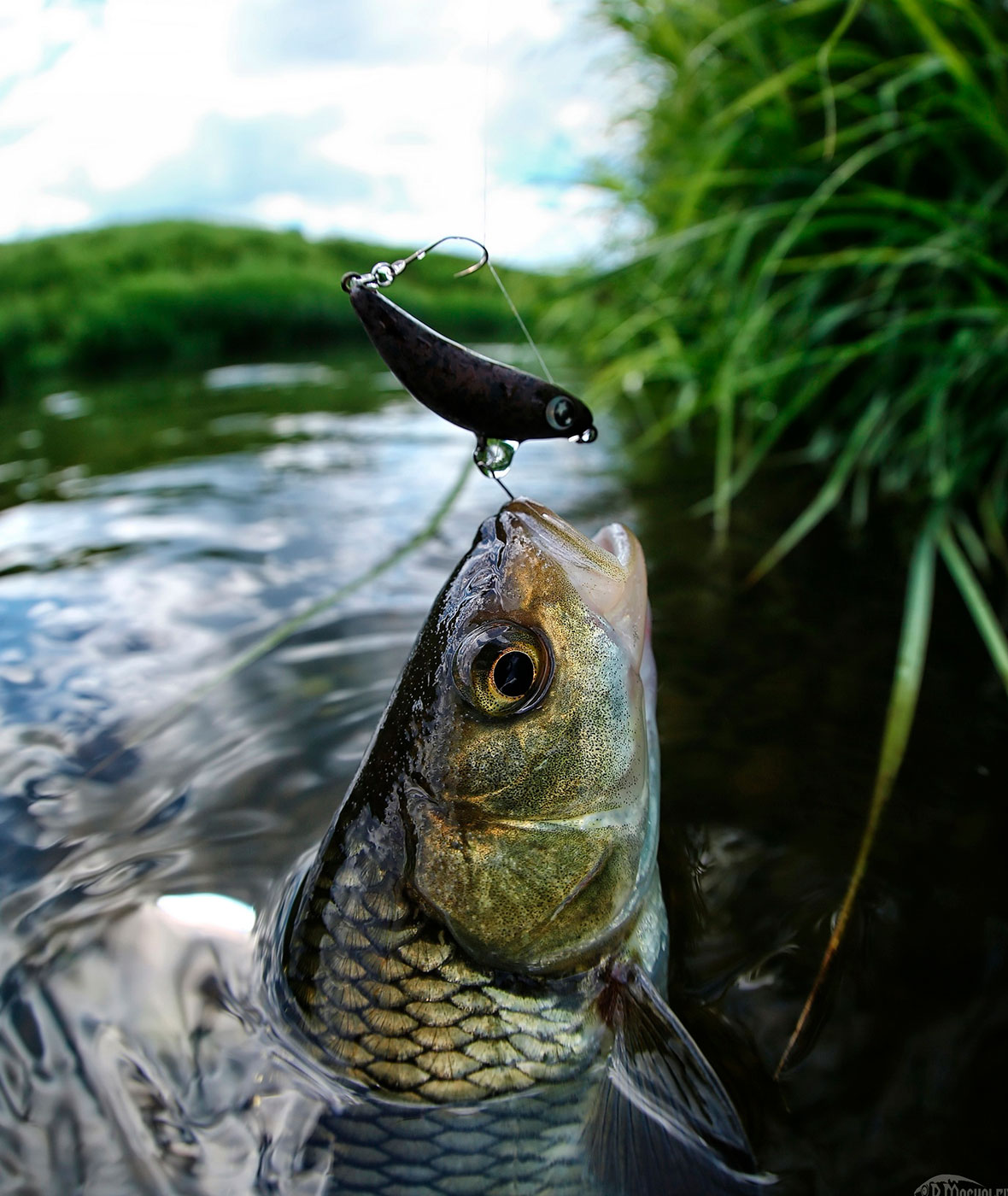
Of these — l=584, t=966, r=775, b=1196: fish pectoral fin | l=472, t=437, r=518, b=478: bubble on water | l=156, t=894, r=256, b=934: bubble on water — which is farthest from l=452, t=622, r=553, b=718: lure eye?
l=156, t=894, r=256, b=934: bubble on water

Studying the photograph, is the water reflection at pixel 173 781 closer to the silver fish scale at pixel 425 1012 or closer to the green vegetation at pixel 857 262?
the silver fish scale at pixel 425 1012

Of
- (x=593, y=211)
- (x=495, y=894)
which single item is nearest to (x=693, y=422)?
(x=593, y=211)

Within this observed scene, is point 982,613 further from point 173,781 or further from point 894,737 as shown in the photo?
point 173,781

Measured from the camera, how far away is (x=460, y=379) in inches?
45.2

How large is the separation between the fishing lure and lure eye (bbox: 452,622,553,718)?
26 centimetres

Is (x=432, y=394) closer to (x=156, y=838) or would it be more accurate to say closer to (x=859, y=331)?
(x=156, y=838)

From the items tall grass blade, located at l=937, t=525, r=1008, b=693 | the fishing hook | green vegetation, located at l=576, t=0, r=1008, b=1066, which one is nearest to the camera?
the fishing hook

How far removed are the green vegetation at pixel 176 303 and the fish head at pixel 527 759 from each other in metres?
10.4

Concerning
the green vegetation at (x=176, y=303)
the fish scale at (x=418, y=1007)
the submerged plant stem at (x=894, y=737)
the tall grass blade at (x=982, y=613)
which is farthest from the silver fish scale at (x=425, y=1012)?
the green vegetation at (x=176, y=303)

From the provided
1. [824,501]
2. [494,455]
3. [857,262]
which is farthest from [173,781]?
[857,262]

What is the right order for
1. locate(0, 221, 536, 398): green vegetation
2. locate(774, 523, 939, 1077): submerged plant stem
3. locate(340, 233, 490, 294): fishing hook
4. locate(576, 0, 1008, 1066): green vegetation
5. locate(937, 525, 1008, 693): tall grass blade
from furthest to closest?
locate(0, 221, 536, 398): green vegetation → locate(576, 0, 1008, 1066): green vegetation → locate(937, 525, 1008, 693): tall grass blade → locate(774, 523, 939, 1077): submerged plant stem → locate(340, 233, 490, 294): fishing hook

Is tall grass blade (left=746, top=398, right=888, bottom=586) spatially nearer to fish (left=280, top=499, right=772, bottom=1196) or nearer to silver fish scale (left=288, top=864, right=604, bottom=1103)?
fish (left=280, top=499, right=772, bottom=1196)

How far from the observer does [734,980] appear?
1522 millimetres

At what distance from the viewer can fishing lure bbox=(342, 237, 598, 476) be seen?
1.09 m
